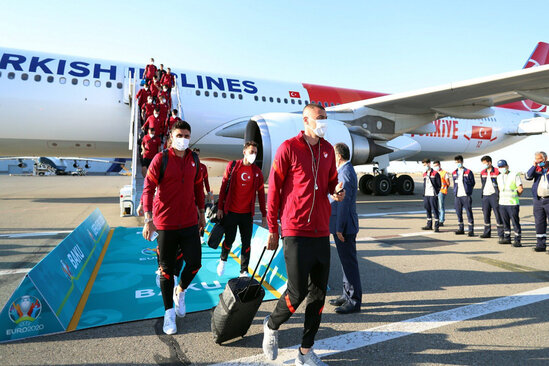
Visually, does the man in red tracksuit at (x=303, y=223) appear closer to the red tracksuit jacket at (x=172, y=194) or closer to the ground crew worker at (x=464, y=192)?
the red tracksuit jacket at (x=172, y=194)

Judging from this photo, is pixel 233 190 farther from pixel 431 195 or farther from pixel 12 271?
pixel 431 195

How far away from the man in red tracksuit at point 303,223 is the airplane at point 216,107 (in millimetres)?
5126

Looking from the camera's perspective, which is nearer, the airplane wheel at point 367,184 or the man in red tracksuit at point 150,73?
the man in red tracksuit at point 150,73

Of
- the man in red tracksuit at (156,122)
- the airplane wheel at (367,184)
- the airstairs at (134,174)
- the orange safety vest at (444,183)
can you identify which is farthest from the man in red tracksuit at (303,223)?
the airplane wheel at (367,184)

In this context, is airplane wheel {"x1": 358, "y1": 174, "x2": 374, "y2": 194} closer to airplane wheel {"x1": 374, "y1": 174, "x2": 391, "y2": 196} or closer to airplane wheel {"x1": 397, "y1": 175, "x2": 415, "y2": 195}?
airplane wheel {"x1": 374, "y1": 174, "x2": 391, "y2": 196}

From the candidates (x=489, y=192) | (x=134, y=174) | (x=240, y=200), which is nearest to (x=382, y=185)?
(x=489, y=192)

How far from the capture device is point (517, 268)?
14.8 ft

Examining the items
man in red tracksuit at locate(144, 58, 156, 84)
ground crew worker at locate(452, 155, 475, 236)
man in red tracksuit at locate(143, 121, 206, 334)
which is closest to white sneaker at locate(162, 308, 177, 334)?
man in red tracksuit at locate(143, 121, 206, 334)

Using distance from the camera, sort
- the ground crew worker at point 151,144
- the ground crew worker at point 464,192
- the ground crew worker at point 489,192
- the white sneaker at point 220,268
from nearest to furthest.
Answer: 1. the white sneaker at point 220,268
2. the ground crew worker at point 489,192
3. the ground crew worker at point 464,192
4. the ground crew worker at point 151,144

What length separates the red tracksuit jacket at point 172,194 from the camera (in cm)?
278

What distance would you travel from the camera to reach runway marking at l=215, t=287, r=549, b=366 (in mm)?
2352

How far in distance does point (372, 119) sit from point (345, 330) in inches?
363

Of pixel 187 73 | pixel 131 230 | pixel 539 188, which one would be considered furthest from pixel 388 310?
pixel 187 73

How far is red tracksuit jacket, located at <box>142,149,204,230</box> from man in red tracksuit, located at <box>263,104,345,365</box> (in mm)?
887
